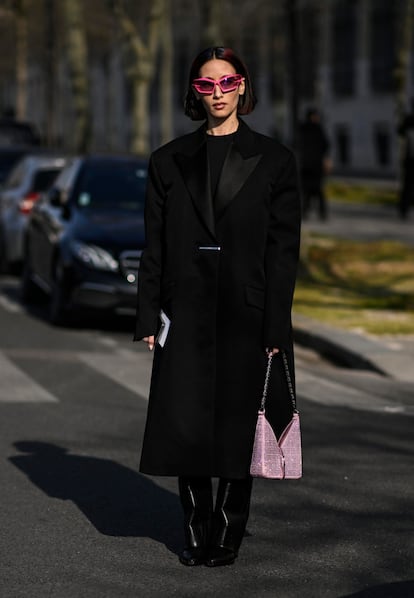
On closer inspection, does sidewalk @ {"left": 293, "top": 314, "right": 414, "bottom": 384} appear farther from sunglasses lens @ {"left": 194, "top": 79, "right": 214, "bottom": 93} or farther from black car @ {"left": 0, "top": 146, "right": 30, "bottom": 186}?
black car @ {"left": 0, "top": 146, "right": 30, "bottom": 186}

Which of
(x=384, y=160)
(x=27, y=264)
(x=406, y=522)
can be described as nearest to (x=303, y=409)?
(x=406, y=522)

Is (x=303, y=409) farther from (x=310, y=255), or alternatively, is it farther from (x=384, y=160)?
(x=384, y=160)

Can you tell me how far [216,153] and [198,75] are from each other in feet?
0.95

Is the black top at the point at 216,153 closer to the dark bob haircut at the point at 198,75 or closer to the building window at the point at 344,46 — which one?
the dark bob haircut at the point at 198,75

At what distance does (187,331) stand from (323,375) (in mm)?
6004

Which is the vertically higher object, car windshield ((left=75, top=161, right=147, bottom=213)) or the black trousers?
the black trousers

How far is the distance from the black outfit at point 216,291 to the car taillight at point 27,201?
552 inches

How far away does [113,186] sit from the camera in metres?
15.9

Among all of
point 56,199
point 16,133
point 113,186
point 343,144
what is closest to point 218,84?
point 56,199

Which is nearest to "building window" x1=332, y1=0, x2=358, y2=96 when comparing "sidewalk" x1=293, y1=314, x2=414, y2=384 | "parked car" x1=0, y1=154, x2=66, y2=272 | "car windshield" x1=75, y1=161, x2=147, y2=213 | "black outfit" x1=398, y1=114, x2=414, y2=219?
"black outfit" x1=398, y1=114, x2=414, y2=219

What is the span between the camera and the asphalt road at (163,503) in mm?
5730

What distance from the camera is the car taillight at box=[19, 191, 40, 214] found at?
1961 cm

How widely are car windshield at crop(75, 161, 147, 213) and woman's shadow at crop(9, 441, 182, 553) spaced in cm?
713

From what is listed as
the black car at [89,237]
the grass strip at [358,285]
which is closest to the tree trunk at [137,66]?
the grass strip at [358,285]
